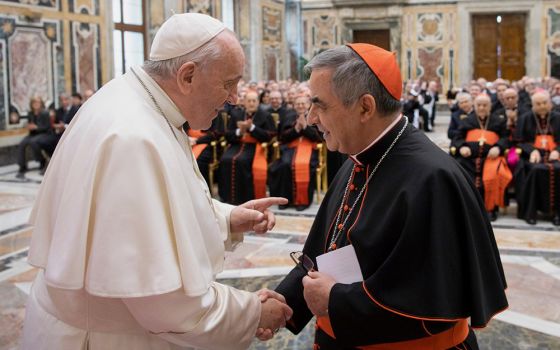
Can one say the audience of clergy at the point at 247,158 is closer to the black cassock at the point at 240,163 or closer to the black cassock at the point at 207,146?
the black cassock at the point at 240,163

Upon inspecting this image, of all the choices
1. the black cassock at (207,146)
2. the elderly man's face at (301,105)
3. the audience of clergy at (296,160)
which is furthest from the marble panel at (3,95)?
the elderly man's face at (301,105)

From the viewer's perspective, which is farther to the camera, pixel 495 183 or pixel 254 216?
pixel 495 183

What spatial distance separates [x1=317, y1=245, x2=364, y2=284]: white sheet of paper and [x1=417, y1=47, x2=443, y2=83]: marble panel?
19224 mm

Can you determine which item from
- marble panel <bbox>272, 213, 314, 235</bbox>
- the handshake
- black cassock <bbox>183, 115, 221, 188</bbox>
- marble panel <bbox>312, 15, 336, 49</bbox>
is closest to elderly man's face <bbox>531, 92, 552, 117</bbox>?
marble panel <bbox>272, 213, 314, 235</bbox>

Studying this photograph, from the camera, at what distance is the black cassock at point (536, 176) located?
7.22m

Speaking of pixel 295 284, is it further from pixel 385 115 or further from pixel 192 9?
pixel 192 9

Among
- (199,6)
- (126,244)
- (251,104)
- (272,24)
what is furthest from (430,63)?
(126,244)

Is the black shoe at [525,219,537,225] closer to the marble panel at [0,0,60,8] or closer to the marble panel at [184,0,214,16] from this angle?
the marble panel at [0,0,60,8]

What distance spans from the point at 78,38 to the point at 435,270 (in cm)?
1144

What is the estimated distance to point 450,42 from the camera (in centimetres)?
2027

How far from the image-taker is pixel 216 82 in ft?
6.79

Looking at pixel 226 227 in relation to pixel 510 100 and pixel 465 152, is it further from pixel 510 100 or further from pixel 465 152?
pixel 510 100

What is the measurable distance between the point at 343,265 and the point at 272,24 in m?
17.7

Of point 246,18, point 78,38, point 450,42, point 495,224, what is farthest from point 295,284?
point 450,42
